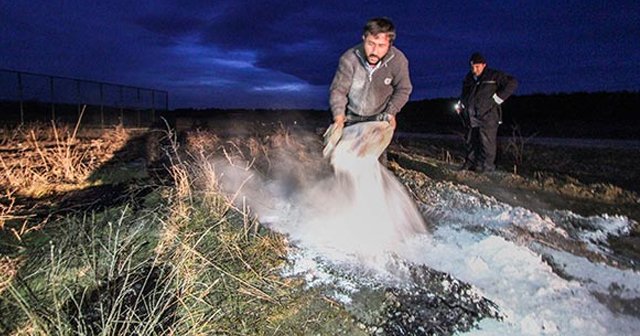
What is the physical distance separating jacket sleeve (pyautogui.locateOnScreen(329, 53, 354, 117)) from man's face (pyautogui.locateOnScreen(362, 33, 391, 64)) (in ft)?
0.79

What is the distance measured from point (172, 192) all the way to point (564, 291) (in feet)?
11.8

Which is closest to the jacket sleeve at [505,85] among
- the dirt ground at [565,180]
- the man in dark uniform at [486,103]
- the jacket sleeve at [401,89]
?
the man in dark uniform at [486,103]

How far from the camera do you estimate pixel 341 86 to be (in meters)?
4.10

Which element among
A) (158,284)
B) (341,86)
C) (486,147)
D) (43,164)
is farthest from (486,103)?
(43,164)

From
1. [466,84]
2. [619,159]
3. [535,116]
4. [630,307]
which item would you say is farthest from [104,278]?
[535,116]

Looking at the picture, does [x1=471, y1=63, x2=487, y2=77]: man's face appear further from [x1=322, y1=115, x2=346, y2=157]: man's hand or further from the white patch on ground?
[x1=322, y1=115, x2=346, y2=157]: man's hand

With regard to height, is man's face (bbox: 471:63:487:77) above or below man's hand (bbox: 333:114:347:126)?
above

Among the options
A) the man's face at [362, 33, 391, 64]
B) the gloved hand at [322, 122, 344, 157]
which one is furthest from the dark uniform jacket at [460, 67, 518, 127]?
the gloved hand at [322, 122, 344, 157]

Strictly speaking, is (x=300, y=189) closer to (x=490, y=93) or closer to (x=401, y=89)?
(x=401, y=89)

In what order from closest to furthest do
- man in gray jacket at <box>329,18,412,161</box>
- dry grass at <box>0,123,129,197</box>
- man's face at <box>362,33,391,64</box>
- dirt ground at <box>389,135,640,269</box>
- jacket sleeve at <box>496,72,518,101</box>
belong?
man's face at <box>362,33,391,64</box>
man in gray jacket at <box>329,18,412,161</box>
dirt ground at <box>389,135,640,269</box>
dry grass at <box>0,123,129,197</box>
jacket sleeve at <box>496,72,518,101</box>

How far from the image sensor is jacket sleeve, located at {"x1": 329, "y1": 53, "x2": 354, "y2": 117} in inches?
159

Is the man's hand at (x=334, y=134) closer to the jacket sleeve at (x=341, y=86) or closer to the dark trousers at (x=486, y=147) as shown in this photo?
the jacket sleeve at (x=341, y=86)

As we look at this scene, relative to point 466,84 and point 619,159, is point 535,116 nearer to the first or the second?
point 619,159

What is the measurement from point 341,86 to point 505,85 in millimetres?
3977
